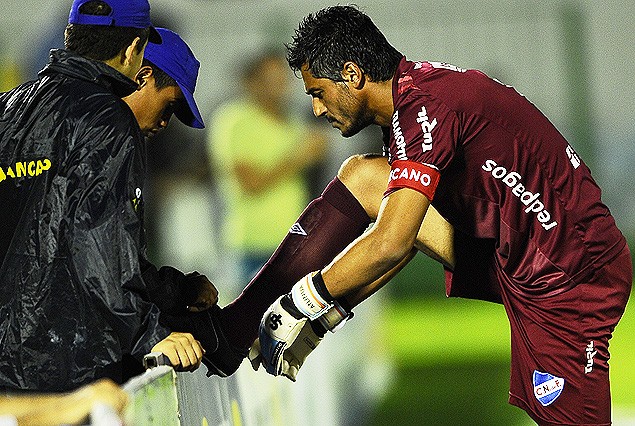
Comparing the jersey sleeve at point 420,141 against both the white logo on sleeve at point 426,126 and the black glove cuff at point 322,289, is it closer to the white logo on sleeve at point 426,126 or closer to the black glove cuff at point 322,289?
the white logo on sleeve at point 426,126

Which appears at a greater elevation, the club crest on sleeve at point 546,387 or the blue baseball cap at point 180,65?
the blue baseball cap at point 180,65

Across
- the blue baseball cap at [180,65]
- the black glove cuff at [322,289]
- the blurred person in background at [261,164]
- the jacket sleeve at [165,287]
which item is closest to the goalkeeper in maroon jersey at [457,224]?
the black glove cuff at [322,289]

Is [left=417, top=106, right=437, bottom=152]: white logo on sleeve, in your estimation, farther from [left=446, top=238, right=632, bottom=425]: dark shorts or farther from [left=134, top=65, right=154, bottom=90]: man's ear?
[left=134, top=65, right=154, bottom=90]: man's ear

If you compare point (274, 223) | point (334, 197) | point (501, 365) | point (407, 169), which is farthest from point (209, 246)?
point (407, 169)

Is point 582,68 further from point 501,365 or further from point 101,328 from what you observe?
point 101,328

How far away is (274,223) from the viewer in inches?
234

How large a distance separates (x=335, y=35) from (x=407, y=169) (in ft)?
1.47

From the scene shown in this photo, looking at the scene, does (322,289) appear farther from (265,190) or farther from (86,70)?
(265,190)

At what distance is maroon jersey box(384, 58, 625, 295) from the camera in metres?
2.96

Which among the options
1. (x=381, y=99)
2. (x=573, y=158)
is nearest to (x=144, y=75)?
(x=381, y=99)

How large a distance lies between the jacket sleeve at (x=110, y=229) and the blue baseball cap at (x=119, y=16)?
0.26 m

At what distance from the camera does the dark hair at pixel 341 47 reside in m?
3.04

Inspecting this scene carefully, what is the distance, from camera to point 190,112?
2.98m

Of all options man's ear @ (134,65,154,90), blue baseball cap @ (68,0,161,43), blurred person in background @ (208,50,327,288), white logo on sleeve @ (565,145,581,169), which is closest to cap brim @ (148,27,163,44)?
man's ear @ (134,65,154,90)
